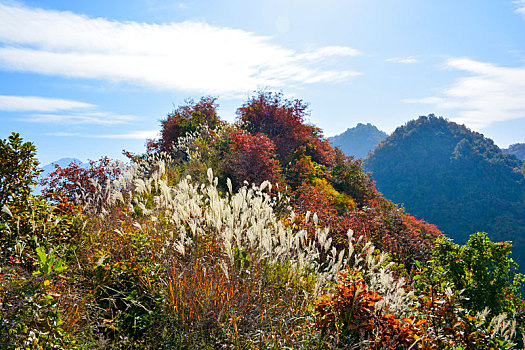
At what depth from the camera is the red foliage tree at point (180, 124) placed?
14.7 metres

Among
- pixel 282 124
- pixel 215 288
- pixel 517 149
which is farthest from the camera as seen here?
pixel 517 149

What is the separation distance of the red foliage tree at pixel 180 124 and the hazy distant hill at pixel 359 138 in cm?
10911

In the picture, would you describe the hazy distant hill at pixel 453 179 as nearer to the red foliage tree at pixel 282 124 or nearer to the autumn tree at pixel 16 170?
the red foliage tree at pixel 282 124

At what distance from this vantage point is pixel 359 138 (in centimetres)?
12494

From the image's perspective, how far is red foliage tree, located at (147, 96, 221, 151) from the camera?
48.3 feet

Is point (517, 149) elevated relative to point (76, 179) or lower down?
elevated

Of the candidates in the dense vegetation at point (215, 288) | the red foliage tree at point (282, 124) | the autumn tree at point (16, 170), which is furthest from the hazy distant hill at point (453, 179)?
the autumn tree at point (16, 170)

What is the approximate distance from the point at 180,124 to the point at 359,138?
391 feet

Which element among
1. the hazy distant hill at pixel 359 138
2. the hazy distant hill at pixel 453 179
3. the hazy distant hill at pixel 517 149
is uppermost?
the hazy distant hill at pixel 359 138

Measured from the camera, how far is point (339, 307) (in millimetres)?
2797

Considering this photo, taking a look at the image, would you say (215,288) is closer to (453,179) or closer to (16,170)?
(16,170)

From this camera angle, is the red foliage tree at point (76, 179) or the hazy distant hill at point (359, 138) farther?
the hazy distant hill at point (359, 138)

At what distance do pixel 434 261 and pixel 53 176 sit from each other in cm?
931

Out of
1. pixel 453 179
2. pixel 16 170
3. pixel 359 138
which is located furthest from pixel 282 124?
pixel 359 138
